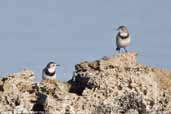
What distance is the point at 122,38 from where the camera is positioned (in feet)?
94.5

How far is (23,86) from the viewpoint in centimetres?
2072

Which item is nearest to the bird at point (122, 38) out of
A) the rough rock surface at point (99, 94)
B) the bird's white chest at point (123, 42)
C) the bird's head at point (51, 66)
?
the bird's white chest at point (123, 42)

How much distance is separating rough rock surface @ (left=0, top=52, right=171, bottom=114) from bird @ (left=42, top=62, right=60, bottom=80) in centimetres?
655

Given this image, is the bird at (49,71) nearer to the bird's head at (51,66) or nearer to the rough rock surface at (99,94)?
the bird's head at (51,66)

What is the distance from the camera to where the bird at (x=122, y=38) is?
2850 centimetres

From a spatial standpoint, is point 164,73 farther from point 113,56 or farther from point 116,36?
point 116,36

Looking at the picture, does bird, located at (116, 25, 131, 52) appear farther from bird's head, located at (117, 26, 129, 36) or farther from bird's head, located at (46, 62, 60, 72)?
bird's head, located at (46, 62, 60, 72)

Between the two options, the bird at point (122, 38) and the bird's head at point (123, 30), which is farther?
the bird's head at point (123, 30)

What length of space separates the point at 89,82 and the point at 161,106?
2.25 meters

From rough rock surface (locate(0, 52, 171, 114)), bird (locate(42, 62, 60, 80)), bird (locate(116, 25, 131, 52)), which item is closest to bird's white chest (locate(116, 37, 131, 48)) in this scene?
bird (locate(116, 25, 131, 52))

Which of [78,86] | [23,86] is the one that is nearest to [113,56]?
[78,86]

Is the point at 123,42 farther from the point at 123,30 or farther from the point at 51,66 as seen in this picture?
the point at 51,66

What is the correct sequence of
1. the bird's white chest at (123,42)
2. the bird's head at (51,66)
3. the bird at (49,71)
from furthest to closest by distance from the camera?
1. the bird's white chest at (123,42)
2. the bird's head at (51,66)
3. the bird at (49,71)

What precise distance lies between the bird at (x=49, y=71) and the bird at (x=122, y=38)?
111 inches
